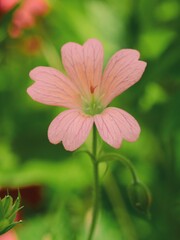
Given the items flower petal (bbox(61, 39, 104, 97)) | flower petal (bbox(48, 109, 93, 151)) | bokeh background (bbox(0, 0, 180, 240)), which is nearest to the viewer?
flower petal (bbox(48, 109, 93, 151))

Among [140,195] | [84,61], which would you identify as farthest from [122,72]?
[140,195]

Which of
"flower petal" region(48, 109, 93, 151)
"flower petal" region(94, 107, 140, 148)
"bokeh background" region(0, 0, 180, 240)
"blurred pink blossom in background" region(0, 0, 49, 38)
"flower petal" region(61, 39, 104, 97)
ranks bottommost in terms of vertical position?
"bokeh background" region(0, 0, 180, 240)

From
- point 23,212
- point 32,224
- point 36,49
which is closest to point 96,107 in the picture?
A: point 32,224

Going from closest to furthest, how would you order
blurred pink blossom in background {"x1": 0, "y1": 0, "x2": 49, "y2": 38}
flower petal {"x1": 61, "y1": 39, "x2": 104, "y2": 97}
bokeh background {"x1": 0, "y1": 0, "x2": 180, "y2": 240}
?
1. flower petal {"x1": 61, "y1": 39, "x2": 104, "y2": 97}
2. bokeh background {"x1": 0, "y1": 0, "x2": 180, "y2": 240}
3. blurred pink blossom in background {"x1": 0, "y1": 0, "x2": 49, "y2": 38}

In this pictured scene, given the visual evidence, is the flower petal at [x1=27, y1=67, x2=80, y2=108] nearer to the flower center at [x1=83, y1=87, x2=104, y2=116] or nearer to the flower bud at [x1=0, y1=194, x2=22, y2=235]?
the flower center at [x1=83, y1=87, x2=104, y2=116]

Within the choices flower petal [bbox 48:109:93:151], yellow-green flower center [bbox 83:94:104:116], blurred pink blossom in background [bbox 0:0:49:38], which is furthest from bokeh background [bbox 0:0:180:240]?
flower petal [bbox 48:109:93:151]

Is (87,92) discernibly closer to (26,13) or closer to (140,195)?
(140,195)

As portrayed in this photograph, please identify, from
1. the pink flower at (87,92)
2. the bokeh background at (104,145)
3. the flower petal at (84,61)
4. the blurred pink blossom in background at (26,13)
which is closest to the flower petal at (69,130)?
the pink flower at (87,92)

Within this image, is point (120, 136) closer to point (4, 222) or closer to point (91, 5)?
point (4, 222)
